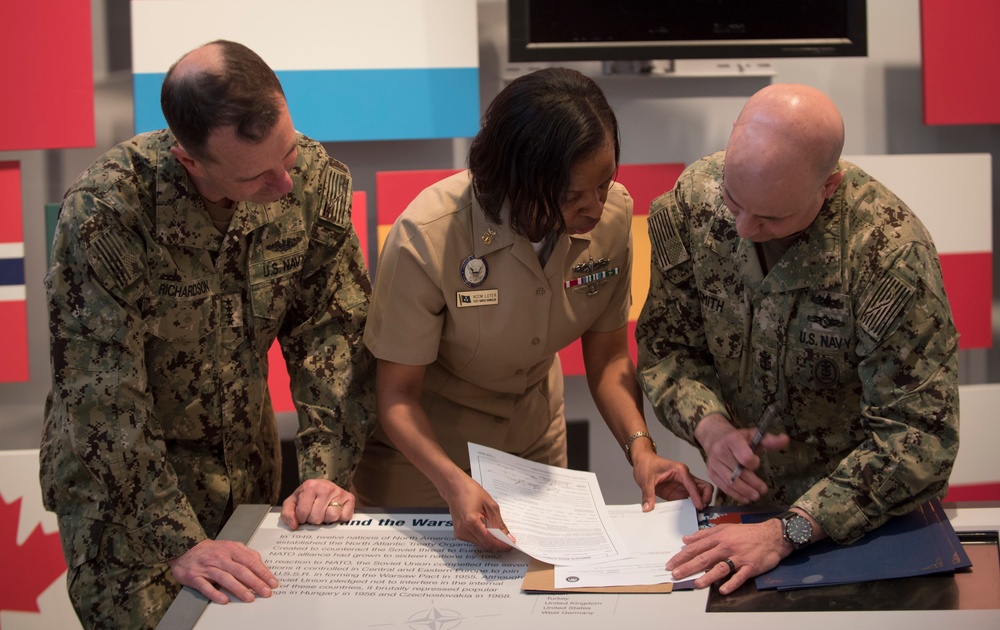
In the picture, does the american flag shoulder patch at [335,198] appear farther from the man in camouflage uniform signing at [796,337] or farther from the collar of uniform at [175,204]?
the man in camouflage uniform signing at [796,337]

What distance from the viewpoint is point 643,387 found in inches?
71.6

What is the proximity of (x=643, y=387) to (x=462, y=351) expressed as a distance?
368 mm

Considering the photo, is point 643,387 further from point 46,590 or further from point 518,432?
point 46,590

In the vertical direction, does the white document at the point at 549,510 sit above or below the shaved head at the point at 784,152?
below

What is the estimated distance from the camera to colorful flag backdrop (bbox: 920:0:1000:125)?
9.70 feet

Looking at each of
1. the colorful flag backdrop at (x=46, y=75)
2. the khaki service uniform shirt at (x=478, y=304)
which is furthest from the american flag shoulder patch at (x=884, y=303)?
the colorful flag backdrop at (x=46, y=75)

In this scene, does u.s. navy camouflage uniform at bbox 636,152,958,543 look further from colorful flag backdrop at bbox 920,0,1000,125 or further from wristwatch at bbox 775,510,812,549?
colorful flag backdrop at bbox 920,0,1000,125

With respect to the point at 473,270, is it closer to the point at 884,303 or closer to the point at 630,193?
the point at 884,303

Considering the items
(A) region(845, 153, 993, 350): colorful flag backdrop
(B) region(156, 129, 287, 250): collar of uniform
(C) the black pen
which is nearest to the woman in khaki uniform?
(C) the black pen

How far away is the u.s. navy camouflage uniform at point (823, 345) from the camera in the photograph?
4.85ft

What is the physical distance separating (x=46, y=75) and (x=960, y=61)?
2.79 m

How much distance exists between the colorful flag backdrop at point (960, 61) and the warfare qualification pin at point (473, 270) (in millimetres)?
1893

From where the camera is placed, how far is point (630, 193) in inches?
119

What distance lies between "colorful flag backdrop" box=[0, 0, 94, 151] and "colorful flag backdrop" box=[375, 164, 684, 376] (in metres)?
0.89
